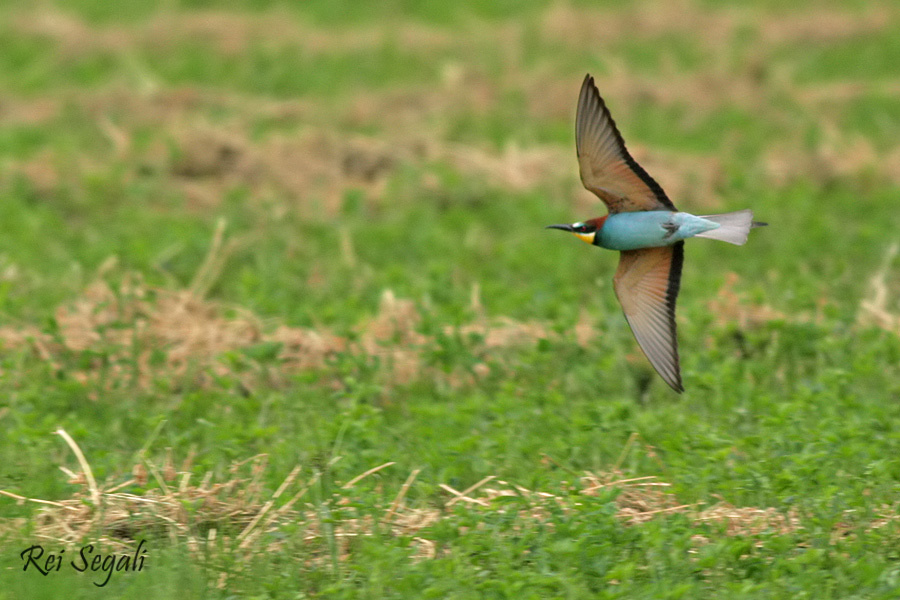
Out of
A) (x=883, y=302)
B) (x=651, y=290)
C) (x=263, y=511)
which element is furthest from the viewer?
(x=883, y=302)

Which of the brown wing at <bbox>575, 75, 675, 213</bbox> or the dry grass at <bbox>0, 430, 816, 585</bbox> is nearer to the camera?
the dry grass at <bbox>0, 430, 816, 585</bbox>

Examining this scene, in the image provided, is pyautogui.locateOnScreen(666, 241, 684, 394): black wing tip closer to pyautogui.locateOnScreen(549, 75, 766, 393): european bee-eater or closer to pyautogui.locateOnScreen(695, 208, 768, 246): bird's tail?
pyautogui.locateOnScreen(549, 75, 766, 393): european bee-eater

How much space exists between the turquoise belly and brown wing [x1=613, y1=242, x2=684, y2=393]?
0.15m

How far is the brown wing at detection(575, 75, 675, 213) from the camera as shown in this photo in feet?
15.8

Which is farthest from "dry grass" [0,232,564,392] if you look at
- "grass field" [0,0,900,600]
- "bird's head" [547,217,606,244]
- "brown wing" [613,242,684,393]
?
"bird's head" [547,217,606,244]

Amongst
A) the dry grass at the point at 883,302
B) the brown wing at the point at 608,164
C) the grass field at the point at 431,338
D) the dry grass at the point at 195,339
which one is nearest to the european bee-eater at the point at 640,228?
the brown wing at the point at 608,164

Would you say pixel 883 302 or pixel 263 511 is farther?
pixel 883 302

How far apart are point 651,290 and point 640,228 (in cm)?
30

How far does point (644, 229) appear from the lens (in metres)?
4.94

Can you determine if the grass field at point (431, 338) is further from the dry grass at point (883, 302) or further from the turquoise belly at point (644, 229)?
the turquoise belly at point (644, 229)

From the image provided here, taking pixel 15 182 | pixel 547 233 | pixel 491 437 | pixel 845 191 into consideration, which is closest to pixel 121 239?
pixel 15 182

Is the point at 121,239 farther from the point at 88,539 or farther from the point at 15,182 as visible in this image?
the point at 88,539

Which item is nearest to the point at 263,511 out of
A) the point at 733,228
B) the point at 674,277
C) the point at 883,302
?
the point at 674,277

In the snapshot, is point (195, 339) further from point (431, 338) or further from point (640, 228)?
point (640, 228)
